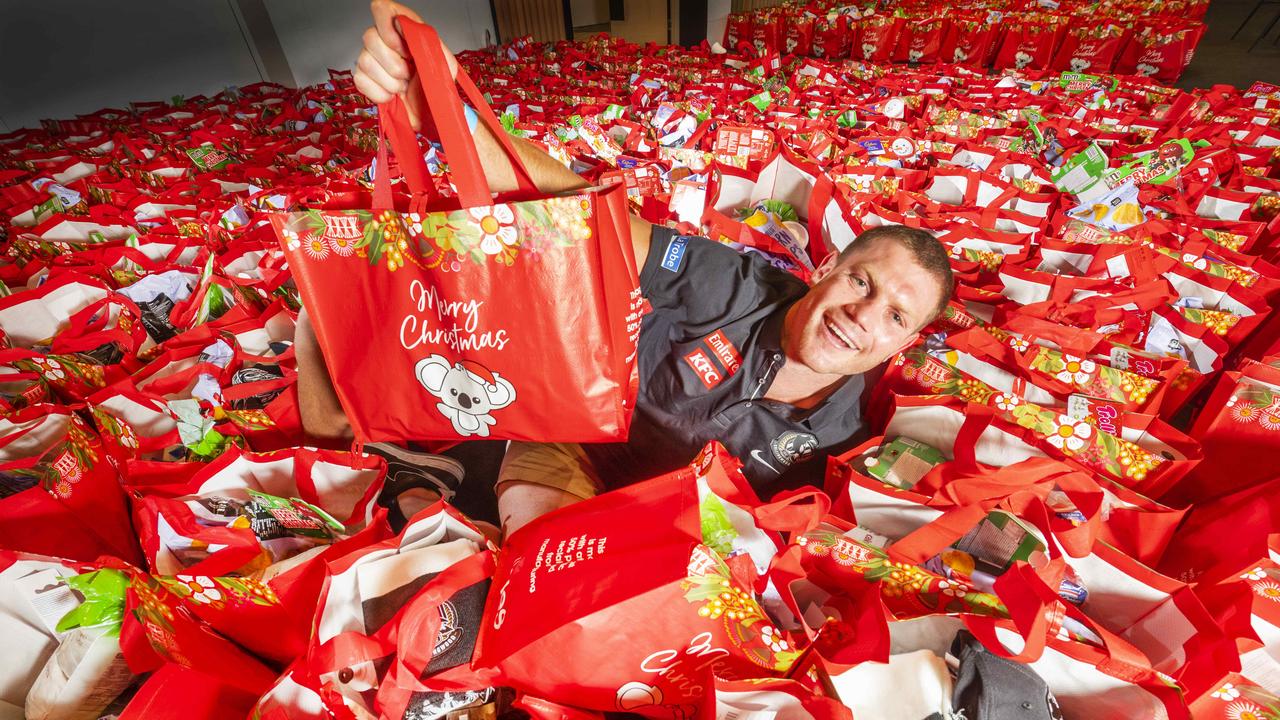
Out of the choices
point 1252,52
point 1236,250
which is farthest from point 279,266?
point 1252,52

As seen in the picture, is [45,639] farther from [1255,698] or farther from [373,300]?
[1255,698]

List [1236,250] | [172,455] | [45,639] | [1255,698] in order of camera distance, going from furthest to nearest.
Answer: [1236,250] < [172,455] < [45,639] < [1255,698]

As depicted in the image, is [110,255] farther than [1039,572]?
Yes

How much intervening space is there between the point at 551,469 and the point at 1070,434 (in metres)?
1.20

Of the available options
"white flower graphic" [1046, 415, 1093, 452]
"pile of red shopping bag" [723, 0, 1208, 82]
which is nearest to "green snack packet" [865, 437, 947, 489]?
"white flower graphic" [1046, 415, 1093, 452]

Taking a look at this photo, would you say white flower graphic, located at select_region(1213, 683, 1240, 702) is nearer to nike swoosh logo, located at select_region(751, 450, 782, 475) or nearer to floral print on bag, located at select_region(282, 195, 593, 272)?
nike swoosh logo, located at select_region(751, 450, 782, 475)

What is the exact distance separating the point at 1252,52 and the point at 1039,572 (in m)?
11.3

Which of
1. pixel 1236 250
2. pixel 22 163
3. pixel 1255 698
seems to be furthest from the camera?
pixel 22 163

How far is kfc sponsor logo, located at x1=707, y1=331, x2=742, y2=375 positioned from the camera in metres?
1.28

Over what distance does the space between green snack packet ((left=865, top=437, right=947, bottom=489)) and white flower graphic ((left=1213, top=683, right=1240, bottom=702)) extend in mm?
443

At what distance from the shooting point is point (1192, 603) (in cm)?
73

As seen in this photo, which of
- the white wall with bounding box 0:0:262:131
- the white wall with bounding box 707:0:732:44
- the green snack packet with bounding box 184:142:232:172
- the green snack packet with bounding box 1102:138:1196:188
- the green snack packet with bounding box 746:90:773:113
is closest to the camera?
the green snack packet with bounding box 1102:138:1196:188

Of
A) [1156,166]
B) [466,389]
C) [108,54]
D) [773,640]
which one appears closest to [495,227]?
[466,389]

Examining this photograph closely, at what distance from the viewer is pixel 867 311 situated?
1117mm
